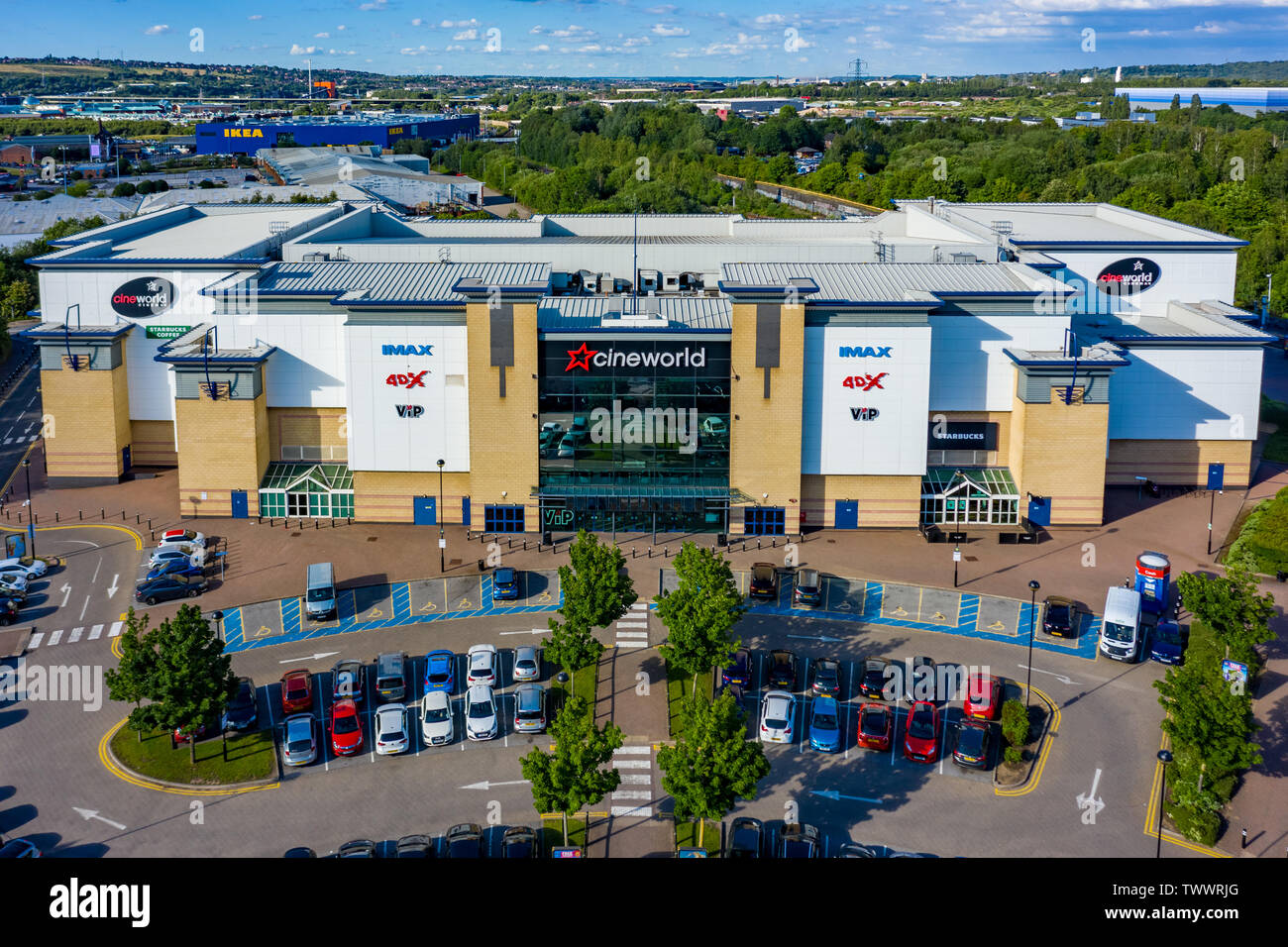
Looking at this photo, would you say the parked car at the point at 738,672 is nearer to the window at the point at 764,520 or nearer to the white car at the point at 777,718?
the white car at the point at 777,718

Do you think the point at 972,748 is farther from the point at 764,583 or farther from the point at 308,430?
the point at 308,430

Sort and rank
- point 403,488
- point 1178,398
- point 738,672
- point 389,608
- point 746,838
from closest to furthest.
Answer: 1. point 746,838
2. point 738,672
3. point 389,608
4. point 403,488
5. point 1178,398

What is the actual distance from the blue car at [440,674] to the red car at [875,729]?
40.2 ft

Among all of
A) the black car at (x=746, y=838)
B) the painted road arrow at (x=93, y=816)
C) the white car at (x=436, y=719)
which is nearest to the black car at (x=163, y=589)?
the white car at (x=436, y=719)

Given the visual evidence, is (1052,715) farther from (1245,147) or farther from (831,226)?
(1245,147)

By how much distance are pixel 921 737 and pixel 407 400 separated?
2604cm

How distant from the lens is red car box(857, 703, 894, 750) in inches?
1293

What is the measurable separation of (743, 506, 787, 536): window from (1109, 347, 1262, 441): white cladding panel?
16.8m

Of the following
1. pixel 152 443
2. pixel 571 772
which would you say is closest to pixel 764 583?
pixel 571 772

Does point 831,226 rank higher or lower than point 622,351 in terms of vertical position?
higher

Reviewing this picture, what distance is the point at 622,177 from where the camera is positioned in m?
131

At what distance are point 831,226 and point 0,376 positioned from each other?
5025 centimetres

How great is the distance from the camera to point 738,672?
3619cm
